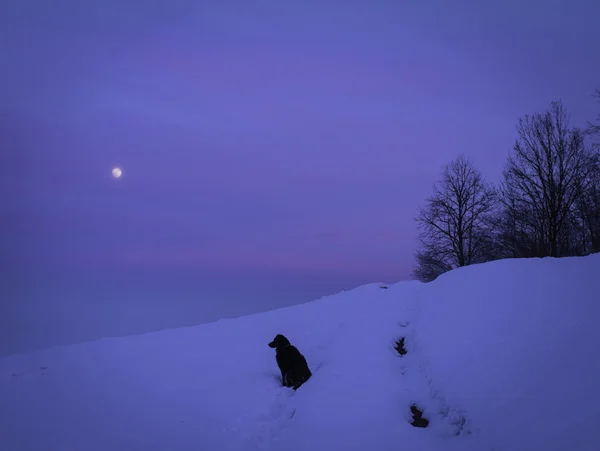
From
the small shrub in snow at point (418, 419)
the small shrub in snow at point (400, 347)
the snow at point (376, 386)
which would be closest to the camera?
the snow at point (376, 386)

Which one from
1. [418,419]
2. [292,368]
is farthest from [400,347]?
[418,419]

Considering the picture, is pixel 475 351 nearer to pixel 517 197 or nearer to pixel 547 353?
pixel 547 353

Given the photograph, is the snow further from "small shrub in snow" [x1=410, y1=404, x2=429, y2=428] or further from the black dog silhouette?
the black dog silhouette

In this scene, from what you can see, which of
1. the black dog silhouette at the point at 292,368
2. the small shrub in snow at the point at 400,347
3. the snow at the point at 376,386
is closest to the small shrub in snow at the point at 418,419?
the snow at the point at 376,386

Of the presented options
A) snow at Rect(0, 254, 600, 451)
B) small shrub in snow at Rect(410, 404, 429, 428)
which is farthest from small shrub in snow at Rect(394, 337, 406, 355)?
small shrub in snow at Rect(410, 404, 429, 428)

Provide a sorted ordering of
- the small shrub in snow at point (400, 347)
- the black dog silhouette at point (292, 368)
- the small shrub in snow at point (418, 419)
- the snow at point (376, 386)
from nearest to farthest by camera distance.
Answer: the snow at point (376, 386) → the small shrub in snow at point (418, 419) → the black dog silhouette at point (292, 368) → the small shrub in snow at point (400, 347)

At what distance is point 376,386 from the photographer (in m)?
6.72

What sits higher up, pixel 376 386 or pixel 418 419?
pixel 376 386

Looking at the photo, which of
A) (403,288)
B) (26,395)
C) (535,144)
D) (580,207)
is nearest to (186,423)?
(26,395)

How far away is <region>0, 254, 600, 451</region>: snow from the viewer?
430 centimetres

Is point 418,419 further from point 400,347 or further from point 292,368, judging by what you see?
point 400,347

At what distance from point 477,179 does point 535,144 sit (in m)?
6.56

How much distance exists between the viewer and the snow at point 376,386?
4.30 m

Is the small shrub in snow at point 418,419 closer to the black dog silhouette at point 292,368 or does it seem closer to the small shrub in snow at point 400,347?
the small shrub in snow at point 400,347
